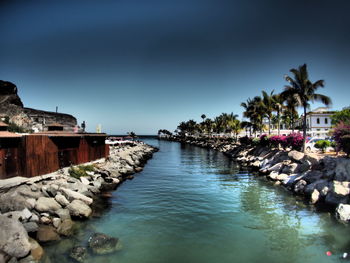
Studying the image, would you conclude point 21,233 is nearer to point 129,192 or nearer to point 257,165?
point 129,192

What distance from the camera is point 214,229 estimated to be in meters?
11.6

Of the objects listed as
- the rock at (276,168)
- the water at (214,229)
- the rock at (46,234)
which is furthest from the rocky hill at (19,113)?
the rock at (276,168)

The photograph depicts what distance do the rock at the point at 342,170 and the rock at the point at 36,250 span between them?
57.1ft

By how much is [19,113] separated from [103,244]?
1413 inches

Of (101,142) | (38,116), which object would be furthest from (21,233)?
(38,116)

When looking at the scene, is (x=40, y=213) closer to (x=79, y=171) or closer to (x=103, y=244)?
(x=103, y=244)

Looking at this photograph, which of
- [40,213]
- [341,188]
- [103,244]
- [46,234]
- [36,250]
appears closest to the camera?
[36,250]

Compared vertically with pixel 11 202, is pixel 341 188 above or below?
below

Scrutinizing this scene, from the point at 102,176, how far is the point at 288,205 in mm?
15426

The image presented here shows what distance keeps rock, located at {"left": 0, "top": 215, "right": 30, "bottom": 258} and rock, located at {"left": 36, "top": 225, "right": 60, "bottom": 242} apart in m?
1.25

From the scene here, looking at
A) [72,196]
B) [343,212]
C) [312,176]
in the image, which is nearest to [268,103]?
[312,176]

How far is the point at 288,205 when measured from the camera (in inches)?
601

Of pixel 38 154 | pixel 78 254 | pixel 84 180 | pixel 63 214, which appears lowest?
pixel 78 254

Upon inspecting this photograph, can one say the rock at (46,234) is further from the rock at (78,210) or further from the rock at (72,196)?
the rock at (72,196)
